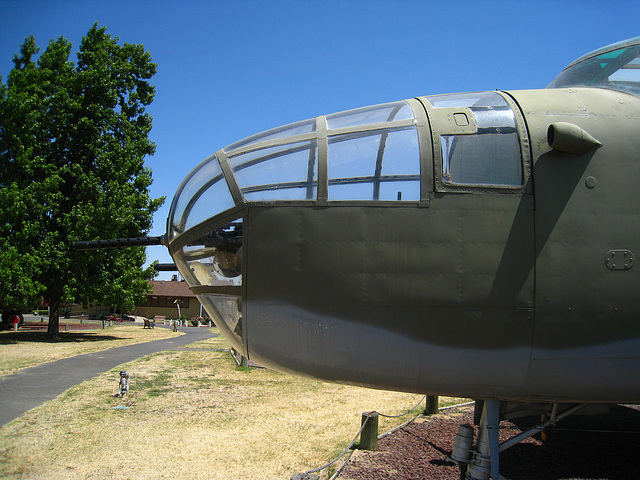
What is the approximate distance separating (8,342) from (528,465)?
2290cm

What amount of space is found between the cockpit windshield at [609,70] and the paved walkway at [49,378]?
980 cm

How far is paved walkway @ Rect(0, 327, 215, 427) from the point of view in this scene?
992 centimetres

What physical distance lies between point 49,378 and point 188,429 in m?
6.89

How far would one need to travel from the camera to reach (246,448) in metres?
7.46

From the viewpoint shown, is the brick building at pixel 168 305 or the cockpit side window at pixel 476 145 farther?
the brick building at pixel 168 305

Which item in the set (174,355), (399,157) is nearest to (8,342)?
(174,355)

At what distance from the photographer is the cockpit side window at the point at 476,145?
10.0ft

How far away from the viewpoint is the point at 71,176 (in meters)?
23.9

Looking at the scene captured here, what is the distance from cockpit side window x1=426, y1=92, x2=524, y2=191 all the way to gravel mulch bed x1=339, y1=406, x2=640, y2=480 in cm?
365

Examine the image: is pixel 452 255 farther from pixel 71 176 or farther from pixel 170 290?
pixel 170 290

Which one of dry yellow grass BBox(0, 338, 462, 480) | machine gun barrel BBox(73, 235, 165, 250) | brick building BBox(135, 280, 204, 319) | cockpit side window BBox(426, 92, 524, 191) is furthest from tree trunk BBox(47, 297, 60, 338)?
brick building BBox(135, 280, 204, 319)

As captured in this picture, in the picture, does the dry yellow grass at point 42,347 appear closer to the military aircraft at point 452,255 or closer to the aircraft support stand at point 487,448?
the military aircraft at point 452,255

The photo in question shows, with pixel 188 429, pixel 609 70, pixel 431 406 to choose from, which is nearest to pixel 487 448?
pixel 609 70

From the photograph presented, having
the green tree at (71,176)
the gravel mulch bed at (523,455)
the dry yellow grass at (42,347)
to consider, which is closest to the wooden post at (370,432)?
the gravel mulch bed at (523,455)
